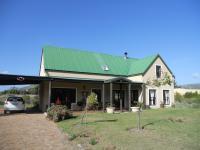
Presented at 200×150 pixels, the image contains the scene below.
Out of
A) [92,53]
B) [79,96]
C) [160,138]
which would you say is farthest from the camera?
[92,53]

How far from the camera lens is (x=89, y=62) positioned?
2827 centimetres

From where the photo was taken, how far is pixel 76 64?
26594mm

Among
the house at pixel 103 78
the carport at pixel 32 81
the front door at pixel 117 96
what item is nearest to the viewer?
the carport at pixel 32 81

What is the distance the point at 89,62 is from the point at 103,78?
111 inches

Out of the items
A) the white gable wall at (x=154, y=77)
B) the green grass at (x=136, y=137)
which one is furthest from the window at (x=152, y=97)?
the green grass at (x=136, y=137)

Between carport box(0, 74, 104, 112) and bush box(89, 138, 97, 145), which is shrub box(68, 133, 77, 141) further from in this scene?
carport box(0, 74, 104, 112)

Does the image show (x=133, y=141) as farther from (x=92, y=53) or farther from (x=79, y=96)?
(x=92, y=53)

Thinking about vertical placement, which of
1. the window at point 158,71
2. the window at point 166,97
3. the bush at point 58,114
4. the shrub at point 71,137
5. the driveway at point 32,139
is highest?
the window at point 158,71

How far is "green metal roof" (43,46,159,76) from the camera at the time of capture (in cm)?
2532

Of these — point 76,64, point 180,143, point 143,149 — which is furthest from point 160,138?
point 76,64

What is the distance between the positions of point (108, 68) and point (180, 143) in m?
19.4

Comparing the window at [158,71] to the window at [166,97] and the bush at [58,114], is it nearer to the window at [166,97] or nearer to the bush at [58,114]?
the window at [166,97]

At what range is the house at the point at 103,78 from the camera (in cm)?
2430

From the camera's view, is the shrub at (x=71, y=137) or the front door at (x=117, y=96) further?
the front door at (x=117, y=96)
